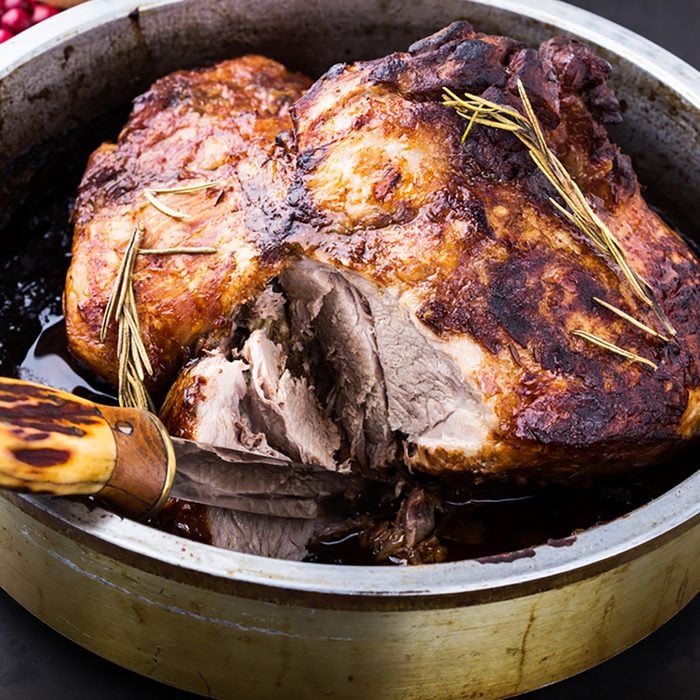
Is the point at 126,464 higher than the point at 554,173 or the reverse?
the reverse

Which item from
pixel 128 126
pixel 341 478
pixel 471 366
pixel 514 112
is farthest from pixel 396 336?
pixel 128 126

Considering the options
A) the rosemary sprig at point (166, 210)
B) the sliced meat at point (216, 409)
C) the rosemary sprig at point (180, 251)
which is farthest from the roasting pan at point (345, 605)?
the rosemary sprig at point (166, 210)

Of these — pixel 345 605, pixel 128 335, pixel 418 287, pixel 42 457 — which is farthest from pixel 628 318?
pixel 42 457

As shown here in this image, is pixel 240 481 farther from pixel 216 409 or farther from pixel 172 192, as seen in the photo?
pixel 172 192

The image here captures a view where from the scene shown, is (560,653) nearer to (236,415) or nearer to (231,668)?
(231,668)

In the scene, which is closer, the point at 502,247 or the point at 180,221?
the point at 502,247

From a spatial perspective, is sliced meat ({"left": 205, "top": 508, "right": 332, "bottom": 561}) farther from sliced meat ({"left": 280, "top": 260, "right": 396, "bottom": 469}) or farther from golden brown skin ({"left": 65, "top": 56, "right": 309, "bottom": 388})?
golden brown skin ({"left": 65, "top": 56, "right": 309, "bottom": 388})

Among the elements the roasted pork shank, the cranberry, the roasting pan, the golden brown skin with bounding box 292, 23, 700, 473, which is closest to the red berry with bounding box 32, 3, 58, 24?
the cranberry
